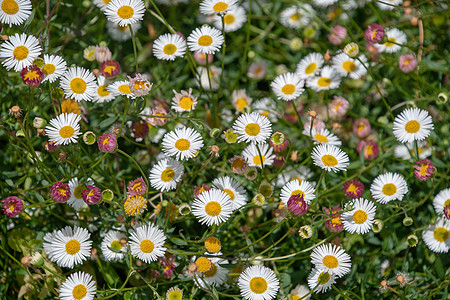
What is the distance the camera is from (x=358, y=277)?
177 centimetres

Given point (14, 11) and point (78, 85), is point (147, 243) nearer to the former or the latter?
point (78, 85)

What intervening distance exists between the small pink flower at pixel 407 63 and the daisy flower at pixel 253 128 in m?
0.75

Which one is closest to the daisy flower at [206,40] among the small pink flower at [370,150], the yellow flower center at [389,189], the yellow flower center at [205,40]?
the yellow flower center at [205,40]

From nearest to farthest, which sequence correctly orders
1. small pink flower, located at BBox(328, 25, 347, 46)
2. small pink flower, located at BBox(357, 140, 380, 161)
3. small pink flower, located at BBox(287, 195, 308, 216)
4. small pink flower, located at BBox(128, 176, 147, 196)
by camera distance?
1. small pink flower, located at BBox(287, 195, 308, 216)
2. small pink flower, located at BBox(128, 176, 147, 196)
3. small pink flower, located at BBox(357, 140, 380, 161)
4. small pink flower, located at BBox(328, 25, 347, 46)

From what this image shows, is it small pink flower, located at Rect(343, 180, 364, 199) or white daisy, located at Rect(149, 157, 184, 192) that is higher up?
white daisy, located at Rect(149, 157, 184, 192)

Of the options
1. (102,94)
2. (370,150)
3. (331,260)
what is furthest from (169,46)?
(331,260)

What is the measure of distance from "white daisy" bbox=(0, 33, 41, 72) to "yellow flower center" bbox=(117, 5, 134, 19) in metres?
0.30

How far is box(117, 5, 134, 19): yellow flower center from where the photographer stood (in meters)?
1.72

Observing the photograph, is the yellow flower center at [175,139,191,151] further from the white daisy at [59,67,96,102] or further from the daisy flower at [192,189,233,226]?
the white daisy at [59,67,96,102]

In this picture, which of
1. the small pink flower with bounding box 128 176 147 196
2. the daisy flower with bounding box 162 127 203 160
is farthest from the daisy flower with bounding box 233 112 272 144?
the small pink flower with bounding box 128 176 147 196

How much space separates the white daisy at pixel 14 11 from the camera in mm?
1697

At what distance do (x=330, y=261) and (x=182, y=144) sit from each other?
62 centimetres

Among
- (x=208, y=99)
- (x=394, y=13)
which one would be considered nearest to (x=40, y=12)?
(x=208, y=99)

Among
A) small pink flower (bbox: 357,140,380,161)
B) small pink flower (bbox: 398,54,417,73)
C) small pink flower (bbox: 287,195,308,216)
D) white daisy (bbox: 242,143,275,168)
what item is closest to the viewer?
small pink flower (bbox: 287,195,308,216)
